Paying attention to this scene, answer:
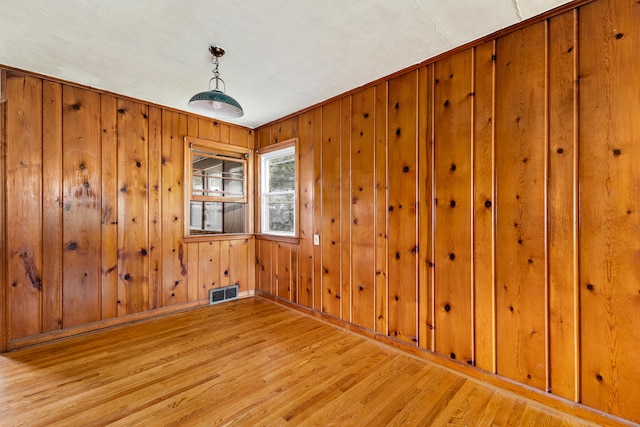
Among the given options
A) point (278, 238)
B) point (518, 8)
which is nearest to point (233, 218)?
point (278, 238)

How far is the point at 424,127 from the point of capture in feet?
7.68

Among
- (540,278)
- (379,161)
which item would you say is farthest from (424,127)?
(540,278)

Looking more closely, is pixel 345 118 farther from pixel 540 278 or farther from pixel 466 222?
pixel 540 278

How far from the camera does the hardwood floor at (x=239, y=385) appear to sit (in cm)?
169

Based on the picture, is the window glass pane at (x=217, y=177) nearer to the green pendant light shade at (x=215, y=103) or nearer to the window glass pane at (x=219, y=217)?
the window glass pane at (x=219, y=217)

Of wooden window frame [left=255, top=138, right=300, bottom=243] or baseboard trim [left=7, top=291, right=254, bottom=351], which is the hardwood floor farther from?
wooden window frame [left=255, top=138, right=300, bottom=243]

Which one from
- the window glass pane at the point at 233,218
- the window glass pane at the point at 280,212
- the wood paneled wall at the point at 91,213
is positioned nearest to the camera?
the wood paneled wall at the point at 91,213

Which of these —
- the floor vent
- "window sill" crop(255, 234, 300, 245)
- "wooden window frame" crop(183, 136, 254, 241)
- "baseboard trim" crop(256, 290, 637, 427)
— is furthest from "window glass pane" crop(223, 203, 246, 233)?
"baseboard trim" crop(256, 290, 637, 427)

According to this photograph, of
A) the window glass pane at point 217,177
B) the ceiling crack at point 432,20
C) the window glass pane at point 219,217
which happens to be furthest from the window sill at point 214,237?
the ceiling crack at point 432,20

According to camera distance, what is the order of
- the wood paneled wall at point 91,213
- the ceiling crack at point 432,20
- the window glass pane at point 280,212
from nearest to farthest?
the ceiling crack at point 432,20
the wood paneled wall at point 91,213
the window glass pane at point 280,212

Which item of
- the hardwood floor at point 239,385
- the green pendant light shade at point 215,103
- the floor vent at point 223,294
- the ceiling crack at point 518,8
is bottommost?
the hardwood floor at point 239,385

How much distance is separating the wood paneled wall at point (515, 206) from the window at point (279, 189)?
1.04m

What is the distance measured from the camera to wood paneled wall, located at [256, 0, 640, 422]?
159 centimetres

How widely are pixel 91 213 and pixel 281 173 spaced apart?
2.14 m
